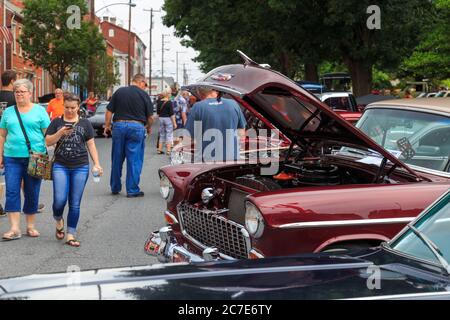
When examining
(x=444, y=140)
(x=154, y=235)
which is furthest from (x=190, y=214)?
(x=444, y=140)

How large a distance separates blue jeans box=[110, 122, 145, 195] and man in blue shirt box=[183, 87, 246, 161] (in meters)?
1.56

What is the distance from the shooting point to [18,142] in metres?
6.96

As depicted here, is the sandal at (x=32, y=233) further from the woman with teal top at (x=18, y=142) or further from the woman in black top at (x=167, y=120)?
the woman in black top at (x=167, y=120)

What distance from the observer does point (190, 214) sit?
5266 mm

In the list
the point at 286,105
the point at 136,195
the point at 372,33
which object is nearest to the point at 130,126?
the point at 136,195

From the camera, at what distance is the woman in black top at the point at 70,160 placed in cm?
675

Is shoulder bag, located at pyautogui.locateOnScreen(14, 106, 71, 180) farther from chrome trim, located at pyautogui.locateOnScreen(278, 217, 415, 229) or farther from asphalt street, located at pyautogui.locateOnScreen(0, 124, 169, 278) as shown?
chrome trim, located at pyautogui.locateOnScreen(278, 217, 415, 229)

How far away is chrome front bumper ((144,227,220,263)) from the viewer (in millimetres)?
4672

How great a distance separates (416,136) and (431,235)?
98.3 inches

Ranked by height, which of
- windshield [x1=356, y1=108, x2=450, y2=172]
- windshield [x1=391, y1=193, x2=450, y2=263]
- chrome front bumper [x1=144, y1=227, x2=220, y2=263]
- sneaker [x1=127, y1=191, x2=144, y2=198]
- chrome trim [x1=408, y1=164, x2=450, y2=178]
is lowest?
sneaker [x1=127, y1=191, x2=144, y2=198]

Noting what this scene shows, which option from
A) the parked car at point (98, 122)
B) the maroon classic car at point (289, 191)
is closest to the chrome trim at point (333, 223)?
the maroon classic car at point (289, 191)

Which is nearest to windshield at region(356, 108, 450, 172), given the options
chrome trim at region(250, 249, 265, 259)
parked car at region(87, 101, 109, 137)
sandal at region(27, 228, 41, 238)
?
chrome trim at region(250, 249, 265, 259)

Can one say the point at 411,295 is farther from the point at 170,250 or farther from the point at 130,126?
the point at 130,126

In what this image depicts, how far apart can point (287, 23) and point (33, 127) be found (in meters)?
22.5
